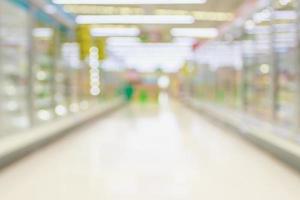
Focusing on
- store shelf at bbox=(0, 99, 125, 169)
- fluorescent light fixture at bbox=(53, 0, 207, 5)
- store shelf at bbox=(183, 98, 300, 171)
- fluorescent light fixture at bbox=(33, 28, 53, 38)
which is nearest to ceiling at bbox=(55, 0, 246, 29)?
fluorescent light fixture at bbox=(53, 0, 207, 5)

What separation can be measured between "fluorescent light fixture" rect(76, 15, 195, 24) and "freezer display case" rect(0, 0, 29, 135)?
5.27 m

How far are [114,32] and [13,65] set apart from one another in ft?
32.4

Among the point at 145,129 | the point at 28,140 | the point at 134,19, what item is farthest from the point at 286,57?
the point at 134,19

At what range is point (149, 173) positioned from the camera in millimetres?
5395

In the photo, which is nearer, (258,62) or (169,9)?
(258,62)

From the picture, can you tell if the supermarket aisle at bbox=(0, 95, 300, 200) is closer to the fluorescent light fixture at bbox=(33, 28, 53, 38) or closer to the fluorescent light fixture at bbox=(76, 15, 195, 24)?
the fluorescent light fixture at bbox=(33, 28, 53, 38)

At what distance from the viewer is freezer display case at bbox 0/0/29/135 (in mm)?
7496

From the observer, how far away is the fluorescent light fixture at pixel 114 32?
16.8m

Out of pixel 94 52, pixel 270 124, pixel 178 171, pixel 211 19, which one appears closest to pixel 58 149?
pixel 178 171

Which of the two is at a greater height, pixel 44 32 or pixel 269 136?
pixel 44 32

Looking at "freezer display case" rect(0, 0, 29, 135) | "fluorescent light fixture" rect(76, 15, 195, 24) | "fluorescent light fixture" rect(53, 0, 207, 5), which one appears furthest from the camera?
"fluorescent light fixture" rect(76, 15, 195, 24)

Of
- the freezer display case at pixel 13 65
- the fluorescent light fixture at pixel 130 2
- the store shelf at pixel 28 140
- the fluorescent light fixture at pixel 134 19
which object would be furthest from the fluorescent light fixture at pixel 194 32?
the freezer display case at pixel 13 65

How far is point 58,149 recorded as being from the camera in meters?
7.62

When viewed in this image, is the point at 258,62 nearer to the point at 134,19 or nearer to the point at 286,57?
the point at 286,57
